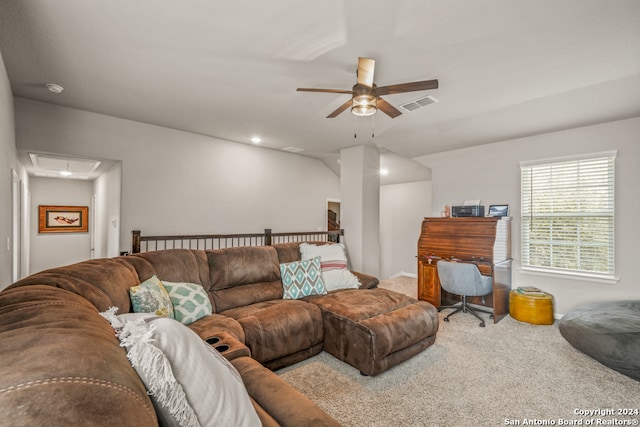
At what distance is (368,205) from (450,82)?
2606mm

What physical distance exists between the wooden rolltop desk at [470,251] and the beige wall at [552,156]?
40 cm

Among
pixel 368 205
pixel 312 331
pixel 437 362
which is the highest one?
pixel 368 205

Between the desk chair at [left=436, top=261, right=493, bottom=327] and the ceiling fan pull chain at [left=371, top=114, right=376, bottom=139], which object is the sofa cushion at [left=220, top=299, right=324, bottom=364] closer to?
the desk chair at [left=436, top=261, right=493, bottom=327]

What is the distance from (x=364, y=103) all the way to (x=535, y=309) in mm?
3422

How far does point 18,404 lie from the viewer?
1.37ft

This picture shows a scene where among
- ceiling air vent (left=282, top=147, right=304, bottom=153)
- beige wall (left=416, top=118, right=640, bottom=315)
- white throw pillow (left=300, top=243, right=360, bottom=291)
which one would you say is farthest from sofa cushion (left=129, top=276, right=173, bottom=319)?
beige wall (left=416, top=118, right=640, bottom=315)

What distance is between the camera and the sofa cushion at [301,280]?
3158 millimetres

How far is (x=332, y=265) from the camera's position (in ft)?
11.6

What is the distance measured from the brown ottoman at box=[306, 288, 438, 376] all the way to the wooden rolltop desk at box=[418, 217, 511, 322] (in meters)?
1.48

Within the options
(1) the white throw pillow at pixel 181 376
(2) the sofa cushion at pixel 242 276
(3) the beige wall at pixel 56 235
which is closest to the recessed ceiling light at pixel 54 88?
(2) the sofa cushion at pixel 242 276

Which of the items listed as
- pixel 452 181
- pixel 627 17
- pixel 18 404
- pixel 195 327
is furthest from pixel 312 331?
pixel 452 181

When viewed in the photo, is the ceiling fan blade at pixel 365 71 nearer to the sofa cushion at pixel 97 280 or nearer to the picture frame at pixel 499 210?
the sofa cushion at pixel 97 280

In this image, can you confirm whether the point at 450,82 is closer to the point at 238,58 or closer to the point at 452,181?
the point at 238,58

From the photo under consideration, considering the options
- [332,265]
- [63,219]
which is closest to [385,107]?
[332,265]
